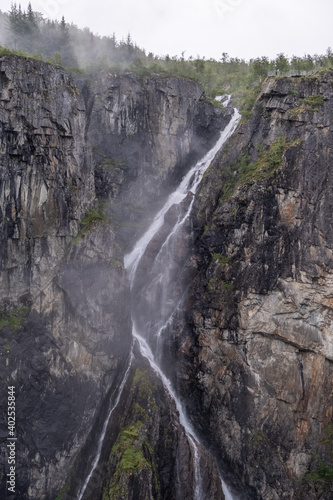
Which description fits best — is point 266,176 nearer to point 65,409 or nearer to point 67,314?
point 67,314

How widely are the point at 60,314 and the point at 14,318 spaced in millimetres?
2879

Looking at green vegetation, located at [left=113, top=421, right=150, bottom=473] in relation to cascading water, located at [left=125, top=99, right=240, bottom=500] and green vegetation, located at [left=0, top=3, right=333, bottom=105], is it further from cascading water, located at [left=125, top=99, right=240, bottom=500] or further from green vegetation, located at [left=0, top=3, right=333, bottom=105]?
green vegetation, located at [left=0, top=3, right=333, bottom=105]

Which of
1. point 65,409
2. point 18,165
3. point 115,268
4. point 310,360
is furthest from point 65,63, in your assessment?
point 310,360


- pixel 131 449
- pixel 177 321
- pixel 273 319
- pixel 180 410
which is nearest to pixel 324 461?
pixel 273 319

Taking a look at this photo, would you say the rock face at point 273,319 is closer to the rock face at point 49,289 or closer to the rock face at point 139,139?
the rock face at point 49,289

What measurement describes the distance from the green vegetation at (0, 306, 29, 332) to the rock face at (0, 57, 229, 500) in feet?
0.21

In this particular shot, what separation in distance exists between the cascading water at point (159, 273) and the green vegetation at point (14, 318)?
346 inches

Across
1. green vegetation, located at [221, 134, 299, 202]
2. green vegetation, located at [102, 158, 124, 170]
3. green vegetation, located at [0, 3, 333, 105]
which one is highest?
green vegetation, located at [0, 3, 333, 105]

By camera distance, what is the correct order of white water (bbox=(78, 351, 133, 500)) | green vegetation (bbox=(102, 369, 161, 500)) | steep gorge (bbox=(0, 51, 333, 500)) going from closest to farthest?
green vegetation (bbox=(102, 369, 161, 500)), white water (bbox=(78, 351, 133, 500)), steep gorge (bbox=(0, 51, 333, 500))

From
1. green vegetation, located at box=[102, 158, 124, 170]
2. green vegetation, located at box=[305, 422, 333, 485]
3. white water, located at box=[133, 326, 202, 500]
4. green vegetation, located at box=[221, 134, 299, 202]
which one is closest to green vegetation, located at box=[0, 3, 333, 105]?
green vegetation, located at box=[221, 134, 299, 202]

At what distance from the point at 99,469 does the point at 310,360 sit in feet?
47.9

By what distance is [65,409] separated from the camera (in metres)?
25.5

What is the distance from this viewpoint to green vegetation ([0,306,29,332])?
25.4 meters

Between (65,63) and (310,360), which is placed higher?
(65,63)
